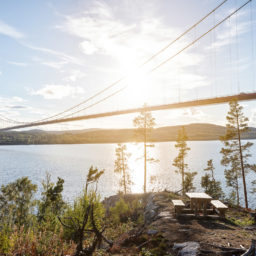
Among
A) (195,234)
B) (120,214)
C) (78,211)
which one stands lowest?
(120,214)

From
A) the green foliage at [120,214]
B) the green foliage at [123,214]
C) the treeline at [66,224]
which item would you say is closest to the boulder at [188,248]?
the treeline at [66,224]

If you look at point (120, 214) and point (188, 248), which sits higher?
point (188, 248)

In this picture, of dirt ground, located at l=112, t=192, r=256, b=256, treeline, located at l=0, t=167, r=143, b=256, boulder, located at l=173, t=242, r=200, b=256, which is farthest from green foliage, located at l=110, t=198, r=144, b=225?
boulder, located at l=173, t=242, r=200, b=256

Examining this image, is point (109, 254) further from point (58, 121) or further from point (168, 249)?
point (58, 121)

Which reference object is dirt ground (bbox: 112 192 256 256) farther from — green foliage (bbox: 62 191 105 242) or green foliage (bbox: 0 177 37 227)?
green foliage (bbox: 0 177 37 227)

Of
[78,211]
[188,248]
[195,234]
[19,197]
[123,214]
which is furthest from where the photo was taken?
[19,197]

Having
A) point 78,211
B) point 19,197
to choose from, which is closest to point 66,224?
point 78,211

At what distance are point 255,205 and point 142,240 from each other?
33380 millimetres

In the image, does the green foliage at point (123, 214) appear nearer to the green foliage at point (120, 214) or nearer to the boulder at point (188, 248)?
the green foliage at point (120, 214)

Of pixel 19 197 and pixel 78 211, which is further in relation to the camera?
pixel 19 197

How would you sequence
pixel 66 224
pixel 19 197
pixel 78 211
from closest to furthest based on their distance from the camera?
Result: pixel 78 211, pixel 66 224, pixel 19 197

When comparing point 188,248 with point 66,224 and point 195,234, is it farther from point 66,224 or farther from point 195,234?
point 66,224

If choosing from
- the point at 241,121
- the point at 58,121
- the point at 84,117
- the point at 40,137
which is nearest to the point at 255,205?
the point at 241,121

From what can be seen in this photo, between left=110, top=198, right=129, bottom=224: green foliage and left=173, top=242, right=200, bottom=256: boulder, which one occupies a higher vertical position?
left=173, top=242, right=200, bottom=256: boulder
